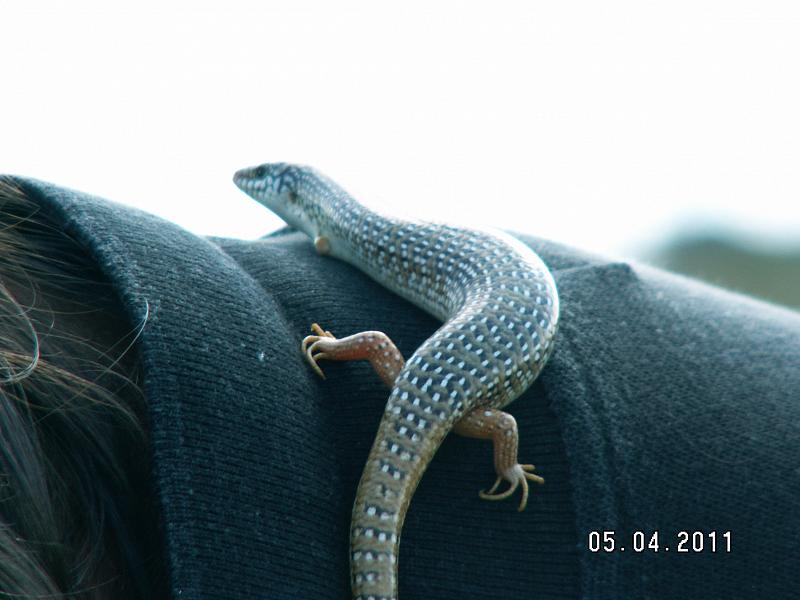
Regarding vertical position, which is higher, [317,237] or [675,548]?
[317,237]

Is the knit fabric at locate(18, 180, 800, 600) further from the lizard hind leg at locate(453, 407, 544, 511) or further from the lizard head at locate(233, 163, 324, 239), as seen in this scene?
the lizard head at locate(233, 163, 324, 239)

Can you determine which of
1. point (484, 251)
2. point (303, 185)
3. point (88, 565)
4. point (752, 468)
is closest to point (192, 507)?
point (88, 565)

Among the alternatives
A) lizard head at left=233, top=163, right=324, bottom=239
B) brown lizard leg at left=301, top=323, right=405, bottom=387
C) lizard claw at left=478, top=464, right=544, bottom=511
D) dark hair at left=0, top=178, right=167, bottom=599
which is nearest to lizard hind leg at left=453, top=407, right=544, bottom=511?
lizard claw at left=478, top=464, right=544, bottom=511

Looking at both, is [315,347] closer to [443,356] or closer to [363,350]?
[363,350]

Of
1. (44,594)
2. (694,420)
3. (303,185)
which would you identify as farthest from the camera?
(303,185)

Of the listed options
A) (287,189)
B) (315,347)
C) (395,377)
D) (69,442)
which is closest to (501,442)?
(395,377)

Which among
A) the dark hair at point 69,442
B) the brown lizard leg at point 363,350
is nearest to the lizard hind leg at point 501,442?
the brown lizard leg at point 363,350

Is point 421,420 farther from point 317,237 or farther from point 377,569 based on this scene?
point 317,237
